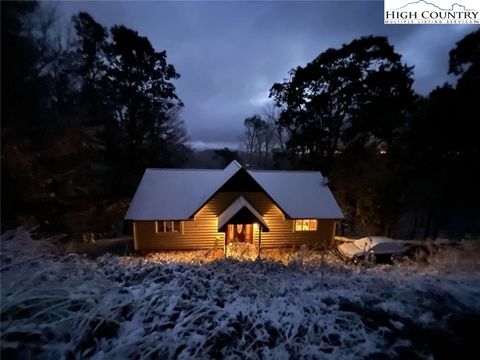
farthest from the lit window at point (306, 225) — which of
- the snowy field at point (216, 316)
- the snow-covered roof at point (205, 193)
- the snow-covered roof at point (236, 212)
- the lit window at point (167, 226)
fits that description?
the snowy field at point (216, 316)

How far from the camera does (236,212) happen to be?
11.6 metres

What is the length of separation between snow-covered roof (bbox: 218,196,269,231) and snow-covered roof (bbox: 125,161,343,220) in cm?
106

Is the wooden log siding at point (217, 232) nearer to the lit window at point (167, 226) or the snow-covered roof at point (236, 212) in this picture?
the lit window at point (167, 226)

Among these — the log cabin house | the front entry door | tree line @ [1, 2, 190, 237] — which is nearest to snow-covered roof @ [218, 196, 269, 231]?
the log cabin house

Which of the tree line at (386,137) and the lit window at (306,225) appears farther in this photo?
the lit window at (306,225)

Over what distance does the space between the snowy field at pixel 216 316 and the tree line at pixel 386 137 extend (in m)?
9.64

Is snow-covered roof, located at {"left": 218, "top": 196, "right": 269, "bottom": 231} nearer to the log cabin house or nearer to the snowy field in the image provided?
the log cabin house

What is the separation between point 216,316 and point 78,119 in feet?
31.0

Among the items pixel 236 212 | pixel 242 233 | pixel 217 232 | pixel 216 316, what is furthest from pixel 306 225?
pixel 216 316

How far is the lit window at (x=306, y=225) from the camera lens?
43.1 feet

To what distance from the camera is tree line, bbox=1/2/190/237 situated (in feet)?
19.2

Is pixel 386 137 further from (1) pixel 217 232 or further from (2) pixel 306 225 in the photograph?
(1) pixel 217 232

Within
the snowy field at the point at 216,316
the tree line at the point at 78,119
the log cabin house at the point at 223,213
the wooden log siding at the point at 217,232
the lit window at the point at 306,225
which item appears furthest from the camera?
the lit window at the point at 306,225

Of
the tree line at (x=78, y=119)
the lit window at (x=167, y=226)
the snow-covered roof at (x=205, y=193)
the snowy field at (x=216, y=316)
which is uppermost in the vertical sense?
the tree line at (x=78, y=119)
